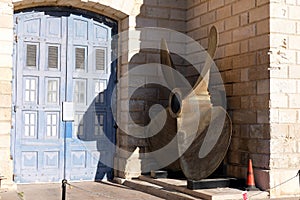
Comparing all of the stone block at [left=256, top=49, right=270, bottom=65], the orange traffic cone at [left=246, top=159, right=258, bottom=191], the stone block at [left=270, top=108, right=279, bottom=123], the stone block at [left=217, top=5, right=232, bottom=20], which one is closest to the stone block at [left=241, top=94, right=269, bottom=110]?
the stone block at [left=270, top=108, right=279, bottom=123]

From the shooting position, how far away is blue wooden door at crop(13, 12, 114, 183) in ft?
28.9

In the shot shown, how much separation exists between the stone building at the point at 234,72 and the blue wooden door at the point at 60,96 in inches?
1.4

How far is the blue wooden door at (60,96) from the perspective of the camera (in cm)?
882

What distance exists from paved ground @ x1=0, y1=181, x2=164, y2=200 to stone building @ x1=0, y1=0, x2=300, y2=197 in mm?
391

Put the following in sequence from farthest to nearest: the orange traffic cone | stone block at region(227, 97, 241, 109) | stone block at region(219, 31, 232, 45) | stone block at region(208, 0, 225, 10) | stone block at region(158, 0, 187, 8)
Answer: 1. stone block at region(158, 0, 187, 8)
2. stone block at region(208, 0, 225, 10)
3. stone block at region(219, 31, 232, 45)
4. stone block at region(227, 97, 241, 109)
5. the orange traffic cone

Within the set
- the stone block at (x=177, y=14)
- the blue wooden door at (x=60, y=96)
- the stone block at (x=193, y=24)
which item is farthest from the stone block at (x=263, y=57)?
the blue wooden door at (x=60, y=96)

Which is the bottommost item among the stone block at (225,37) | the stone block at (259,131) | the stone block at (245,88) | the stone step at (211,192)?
the stone step at (211,192)

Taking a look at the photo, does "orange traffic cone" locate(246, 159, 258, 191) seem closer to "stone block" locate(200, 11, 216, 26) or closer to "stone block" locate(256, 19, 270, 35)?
"stone block" locate(256, 19, 270, 35)

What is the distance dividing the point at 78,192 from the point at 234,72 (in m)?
3.31

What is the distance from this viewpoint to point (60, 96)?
9086 mm

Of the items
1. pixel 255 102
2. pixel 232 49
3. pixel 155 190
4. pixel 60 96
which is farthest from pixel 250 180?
pixel 60 96

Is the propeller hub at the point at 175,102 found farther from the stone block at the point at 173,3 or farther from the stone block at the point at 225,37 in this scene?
the stone block at the point at 173,3

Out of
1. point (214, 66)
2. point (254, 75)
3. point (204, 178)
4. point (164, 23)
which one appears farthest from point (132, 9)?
point (204, 178)

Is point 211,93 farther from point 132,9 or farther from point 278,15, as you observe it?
point 132,9
